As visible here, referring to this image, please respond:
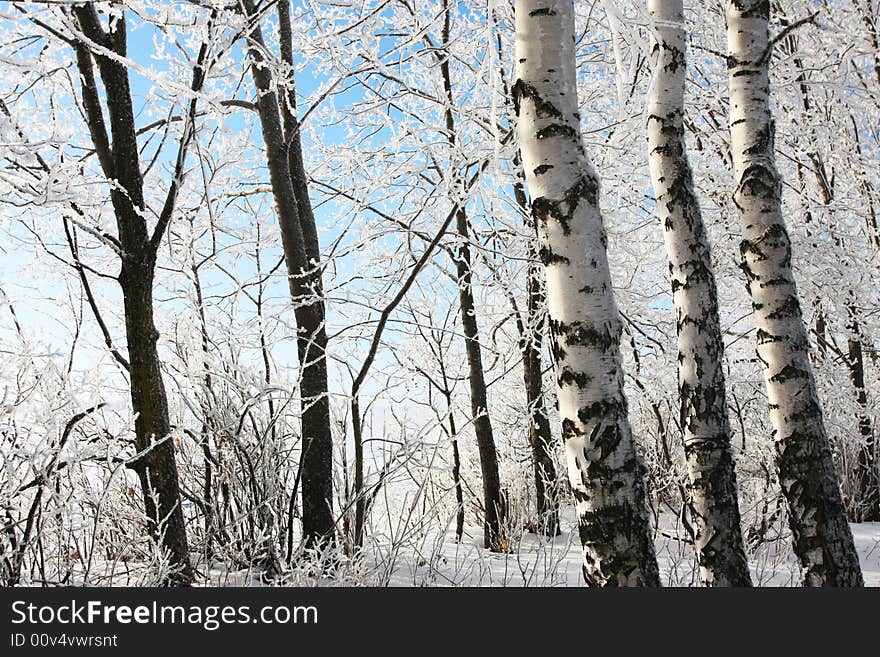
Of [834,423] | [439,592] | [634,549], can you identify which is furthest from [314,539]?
[834,423]

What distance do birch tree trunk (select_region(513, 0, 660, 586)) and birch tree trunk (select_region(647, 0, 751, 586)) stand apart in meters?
0.90

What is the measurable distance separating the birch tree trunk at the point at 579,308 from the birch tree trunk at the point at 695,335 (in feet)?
2.95

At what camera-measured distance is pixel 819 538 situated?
3.32 metres

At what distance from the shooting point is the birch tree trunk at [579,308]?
2.21 m

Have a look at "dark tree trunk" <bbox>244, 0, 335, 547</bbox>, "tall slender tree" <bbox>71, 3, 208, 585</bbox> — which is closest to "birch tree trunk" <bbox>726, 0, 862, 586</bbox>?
"dark tree trunk" <bbox>244, 0, 335, 547</bbox>

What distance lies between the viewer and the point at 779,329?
3498 mm

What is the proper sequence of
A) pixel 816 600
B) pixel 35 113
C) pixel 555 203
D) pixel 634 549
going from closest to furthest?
pixel 634 549 → pixel 555 203 → pixel 816 600 → pixel 35 113

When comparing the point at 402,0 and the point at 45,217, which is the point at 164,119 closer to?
the point at 45,217

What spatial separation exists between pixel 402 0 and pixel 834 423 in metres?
5.95

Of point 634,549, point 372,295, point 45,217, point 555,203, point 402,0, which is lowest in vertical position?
point 634,549

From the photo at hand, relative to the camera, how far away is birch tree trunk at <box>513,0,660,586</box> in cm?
221

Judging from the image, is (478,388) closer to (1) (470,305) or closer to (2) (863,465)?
(1) (470,305)

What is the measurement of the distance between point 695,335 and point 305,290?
2318mm

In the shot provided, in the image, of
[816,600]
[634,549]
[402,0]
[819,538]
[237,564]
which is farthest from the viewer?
[402,0]
